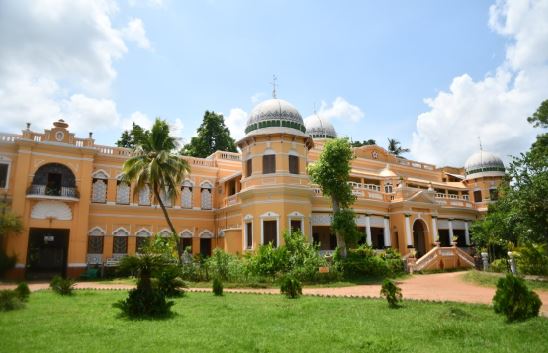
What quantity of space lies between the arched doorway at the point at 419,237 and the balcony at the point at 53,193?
Result: 22.8 m

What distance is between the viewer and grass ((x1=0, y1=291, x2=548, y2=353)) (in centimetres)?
751

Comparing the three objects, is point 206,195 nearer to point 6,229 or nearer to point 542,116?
point 6,229

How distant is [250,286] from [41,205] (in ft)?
47.0

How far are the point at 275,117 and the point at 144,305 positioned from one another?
52.3 ft

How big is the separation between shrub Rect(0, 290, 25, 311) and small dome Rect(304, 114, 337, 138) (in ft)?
88.8

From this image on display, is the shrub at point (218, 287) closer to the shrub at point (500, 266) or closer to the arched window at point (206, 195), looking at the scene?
the shrub at point (500, 266)

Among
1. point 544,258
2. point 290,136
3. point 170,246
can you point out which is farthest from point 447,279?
point 170,246

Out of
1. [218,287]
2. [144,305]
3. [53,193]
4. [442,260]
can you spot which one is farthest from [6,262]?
[442,260]

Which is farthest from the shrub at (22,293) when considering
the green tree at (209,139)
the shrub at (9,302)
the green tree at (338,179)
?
the green tree at (209,139)

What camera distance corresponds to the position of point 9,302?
11.5 meters

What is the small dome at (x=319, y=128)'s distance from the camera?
3588cm

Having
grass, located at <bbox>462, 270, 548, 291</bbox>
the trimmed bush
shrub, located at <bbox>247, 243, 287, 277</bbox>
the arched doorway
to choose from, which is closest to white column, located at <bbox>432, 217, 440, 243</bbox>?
the arched doorway

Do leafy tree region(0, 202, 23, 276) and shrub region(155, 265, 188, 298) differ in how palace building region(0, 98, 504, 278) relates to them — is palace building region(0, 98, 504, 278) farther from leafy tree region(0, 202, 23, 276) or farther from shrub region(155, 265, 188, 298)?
shrub region(155, 265, 188, 298)

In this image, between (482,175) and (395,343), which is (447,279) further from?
(482,175)
